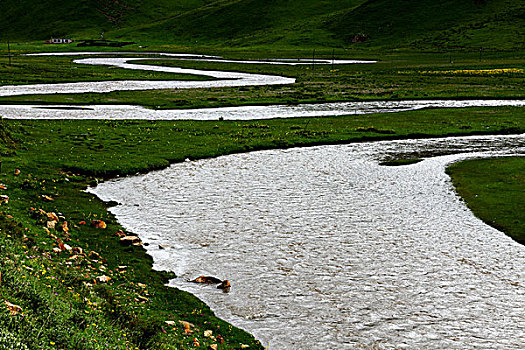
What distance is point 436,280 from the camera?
2061 centimetres

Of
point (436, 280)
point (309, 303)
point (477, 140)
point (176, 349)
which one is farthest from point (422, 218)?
point (477, 140)

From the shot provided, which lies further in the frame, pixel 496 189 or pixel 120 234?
pixel 496 189

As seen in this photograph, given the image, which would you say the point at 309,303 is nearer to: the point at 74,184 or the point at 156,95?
the point at 74,184

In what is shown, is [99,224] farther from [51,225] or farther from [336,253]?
[336,253]

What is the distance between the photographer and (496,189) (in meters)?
33.4

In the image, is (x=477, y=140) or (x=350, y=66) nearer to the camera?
(x=477, y=140)

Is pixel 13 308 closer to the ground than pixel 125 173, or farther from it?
farther from it

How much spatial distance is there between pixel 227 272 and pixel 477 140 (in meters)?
39.1

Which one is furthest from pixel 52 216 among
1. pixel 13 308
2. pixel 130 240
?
pixel 13 308

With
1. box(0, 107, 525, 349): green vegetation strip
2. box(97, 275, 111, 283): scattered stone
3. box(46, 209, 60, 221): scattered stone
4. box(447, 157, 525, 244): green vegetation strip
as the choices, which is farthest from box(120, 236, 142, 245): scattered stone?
box(447, 157, 525, 244): green vegetation strip

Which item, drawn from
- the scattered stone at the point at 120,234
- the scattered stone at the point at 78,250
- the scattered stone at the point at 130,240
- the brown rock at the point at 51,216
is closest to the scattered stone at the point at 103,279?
the scattered stone at the point at 78,250

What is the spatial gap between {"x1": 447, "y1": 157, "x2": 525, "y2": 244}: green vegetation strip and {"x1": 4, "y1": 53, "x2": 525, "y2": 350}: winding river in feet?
2.68

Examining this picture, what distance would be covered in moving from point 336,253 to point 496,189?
1526 centimetres

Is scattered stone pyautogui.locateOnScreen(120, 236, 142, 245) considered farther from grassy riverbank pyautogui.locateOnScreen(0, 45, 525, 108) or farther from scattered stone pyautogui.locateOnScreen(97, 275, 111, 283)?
grassy riverbank pyautogui.locateOnScreen(0, 45, 525, 108)
